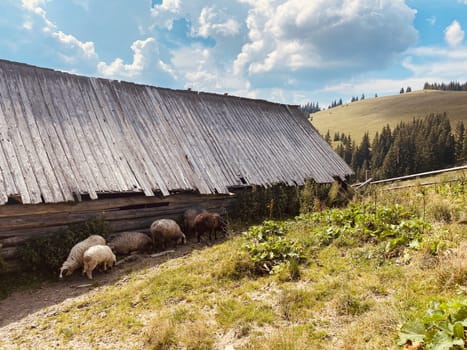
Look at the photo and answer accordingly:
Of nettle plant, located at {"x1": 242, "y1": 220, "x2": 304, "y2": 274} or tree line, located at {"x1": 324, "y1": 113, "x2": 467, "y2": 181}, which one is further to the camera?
tree line, located at {"x1": 324, "y1": 113, "x2": 467, "y2": 181}

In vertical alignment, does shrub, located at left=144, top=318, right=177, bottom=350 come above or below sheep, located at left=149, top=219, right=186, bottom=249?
below

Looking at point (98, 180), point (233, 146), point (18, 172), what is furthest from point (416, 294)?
point (233, 146)

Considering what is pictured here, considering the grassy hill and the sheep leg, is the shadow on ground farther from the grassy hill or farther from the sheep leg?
the grassy hill

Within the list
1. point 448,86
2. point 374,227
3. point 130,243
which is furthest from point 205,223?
point 448,86

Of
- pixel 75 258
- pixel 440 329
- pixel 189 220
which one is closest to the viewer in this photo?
pixel 440 329

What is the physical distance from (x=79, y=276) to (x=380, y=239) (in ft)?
26.6

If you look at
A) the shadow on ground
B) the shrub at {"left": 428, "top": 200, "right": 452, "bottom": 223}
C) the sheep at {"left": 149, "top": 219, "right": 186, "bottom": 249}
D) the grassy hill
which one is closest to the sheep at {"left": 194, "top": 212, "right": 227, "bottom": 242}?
the sheep at {"left": 149, "top": 219, "right": 186, "bottom": 249}

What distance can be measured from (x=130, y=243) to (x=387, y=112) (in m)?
152

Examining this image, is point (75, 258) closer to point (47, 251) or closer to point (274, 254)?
point (47, 251)

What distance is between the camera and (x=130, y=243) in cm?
985

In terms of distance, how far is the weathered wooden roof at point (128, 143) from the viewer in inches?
368

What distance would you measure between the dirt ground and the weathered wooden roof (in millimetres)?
2377

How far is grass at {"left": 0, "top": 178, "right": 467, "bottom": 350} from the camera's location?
431cm

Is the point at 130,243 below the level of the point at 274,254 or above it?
above
